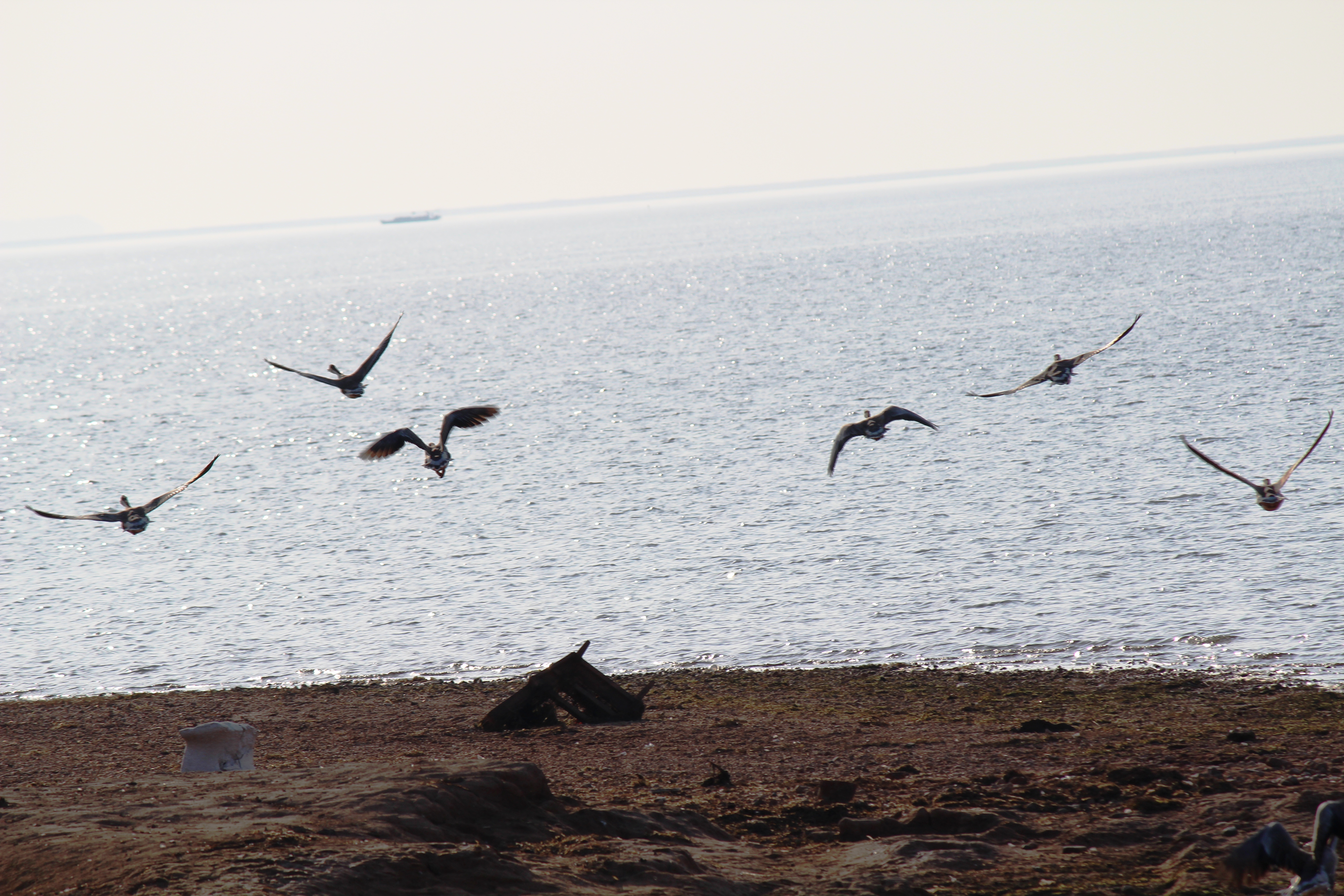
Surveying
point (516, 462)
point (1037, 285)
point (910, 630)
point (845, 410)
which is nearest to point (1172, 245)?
point (1037, 285)

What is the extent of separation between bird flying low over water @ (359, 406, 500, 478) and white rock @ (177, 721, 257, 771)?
4.00 m

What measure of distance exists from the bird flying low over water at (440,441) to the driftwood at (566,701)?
3.57 metres

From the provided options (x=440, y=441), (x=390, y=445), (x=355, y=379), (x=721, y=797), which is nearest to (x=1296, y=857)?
(x=721, y=797)

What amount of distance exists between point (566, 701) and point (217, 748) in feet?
19.7

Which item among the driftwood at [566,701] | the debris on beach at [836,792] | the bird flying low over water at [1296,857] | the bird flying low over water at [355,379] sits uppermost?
the bird flying low over water at [355,379]

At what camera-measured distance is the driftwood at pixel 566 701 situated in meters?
19.3

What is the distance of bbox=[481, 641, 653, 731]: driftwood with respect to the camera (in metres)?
19.3

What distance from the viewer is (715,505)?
128ft

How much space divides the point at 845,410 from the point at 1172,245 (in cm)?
9196

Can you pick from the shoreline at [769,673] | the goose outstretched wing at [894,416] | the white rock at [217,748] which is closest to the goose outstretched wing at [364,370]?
the white rock at [217,748]

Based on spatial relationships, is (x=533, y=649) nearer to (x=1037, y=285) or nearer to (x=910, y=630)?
(x=910, y=630)

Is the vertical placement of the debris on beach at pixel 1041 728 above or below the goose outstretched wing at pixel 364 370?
below

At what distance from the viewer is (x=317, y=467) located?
170 ft

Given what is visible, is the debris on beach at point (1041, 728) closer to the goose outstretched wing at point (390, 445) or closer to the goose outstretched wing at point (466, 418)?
the goose outstretched wing at point (466, 418)
